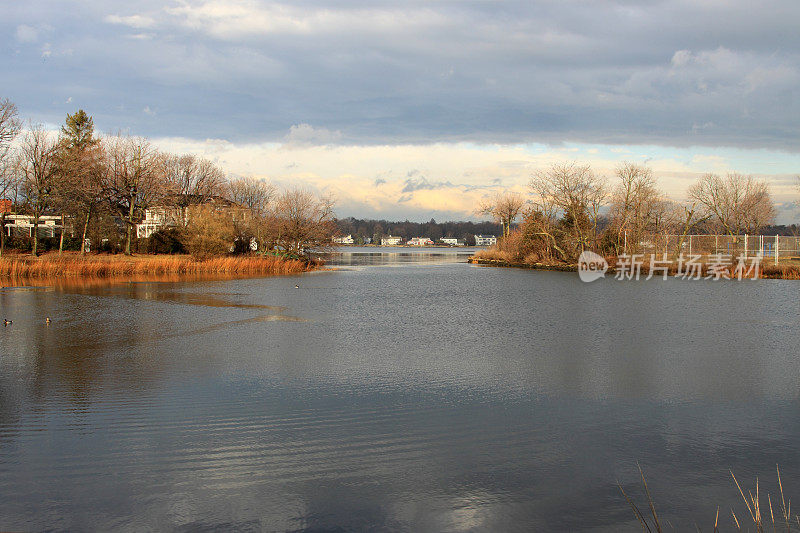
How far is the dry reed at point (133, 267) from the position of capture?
27.3 m

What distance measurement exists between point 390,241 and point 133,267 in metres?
140

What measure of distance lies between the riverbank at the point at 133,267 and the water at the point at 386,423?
16900 millimetres

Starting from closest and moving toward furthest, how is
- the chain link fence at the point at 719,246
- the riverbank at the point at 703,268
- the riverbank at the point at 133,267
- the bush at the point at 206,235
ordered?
the riverbank at the point at 133,267
the riverbank at the point at 703,268
the chain link fence at the point at 719,246
the bush at the point at 206,235

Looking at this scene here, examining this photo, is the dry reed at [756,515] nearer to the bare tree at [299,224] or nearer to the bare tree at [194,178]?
the bare tree at [299,224]

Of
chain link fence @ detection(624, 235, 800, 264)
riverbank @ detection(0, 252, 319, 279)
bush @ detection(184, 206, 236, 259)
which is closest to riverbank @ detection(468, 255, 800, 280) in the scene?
chain link fence @ detection(624, 235, 800, 264)

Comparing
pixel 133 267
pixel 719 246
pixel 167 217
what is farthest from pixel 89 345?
pixel 167 217

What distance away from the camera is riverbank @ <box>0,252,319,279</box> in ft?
89.6

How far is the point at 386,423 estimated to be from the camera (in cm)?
615

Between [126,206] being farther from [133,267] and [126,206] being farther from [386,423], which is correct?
[386,423]

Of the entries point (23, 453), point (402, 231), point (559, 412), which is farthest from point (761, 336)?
point (402, 231)

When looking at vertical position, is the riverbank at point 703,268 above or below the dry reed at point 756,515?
above

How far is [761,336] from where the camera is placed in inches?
466

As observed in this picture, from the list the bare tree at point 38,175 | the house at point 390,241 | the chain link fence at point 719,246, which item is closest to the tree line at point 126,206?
the bare tree at point 38,175

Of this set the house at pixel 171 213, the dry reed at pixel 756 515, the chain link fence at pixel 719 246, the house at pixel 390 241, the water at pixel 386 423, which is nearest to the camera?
the dry reed at pixel 756 515
